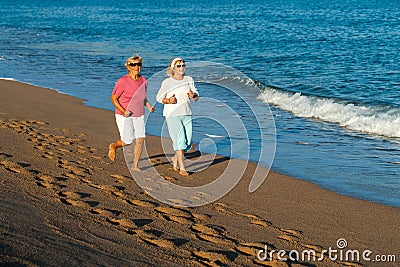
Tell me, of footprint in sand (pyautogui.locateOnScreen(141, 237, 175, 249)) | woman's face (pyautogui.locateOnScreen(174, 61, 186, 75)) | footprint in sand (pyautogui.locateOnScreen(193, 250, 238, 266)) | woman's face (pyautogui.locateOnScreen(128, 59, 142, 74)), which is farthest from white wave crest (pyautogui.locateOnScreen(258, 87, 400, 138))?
footprint in sand (pyautogui.locateOnScreen(141, 237, 175, 249))

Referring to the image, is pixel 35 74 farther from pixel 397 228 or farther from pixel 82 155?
pixel 397 228

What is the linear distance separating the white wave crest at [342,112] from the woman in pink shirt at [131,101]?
6260 mm

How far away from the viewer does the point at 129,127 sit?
748 centimetres

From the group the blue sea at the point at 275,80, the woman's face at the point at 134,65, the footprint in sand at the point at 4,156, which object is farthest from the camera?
the blue sea at the point at 275,80

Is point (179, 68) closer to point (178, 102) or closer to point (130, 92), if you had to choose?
point (178, 102)

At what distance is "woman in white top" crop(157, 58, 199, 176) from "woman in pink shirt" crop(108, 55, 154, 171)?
0.29m

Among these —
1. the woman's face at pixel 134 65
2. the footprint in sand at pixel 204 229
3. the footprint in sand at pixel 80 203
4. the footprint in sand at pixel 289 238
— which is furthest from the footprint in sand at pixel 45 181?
the footprint in sand at pixel 289 238

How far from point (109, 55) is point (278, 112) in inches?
567

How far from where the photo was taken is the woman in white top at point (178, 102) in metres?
7.35

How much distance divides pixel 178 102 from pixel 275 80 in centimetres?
1301

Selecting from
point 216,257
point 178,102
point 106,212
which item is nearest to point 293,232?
point 216,257

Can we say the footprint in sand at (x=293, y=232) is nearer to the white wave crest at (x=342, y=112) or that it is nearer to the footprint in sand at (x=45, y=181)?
the footprint in sand at (x=45, y=181)

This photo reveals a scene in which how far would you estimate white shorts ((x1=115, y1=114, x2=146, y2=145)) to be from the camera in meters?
7.44

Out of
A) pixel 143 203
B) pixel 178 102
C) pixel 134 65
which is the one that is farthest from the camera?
pixel 178 102
